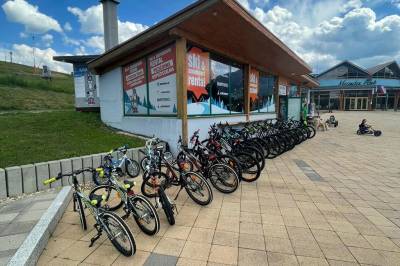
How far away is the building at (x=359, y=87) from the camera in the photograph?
40719mm

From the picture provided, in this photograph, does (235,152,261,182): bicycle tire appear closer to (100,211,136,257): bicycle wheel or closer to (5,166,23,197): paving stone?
(100,211,136,257): bicycle wheel

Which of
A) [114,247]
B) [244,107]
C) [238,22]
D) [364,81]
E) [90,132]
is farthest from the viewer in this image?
[364,81]

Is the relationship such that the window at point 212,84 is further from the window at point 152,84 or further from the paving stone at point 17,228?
the paving stone at point 17,228

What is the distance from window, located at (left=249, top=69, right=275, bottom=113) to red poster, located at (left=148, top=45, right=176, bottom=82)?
4.78 meters

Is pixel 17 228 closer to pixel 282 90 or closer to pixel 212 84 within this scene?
pixel 212 84

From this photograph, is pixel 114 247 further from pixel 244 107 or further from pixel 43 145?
pixel 244 107

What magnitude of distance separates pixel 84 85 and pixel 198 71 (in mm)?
7097

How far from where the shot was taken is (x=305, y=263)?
2.53 metres

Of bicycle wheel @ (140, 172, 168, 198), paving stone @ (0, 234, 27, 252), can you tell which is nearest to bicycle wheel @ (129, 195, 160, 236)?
bicycle wheel @ (140, 172, 168, 198)

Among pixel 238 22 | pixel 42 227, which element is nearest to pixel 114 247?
pixel 42 227

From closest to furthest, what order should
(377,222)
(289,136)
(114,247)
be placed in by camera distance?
(114,247)
(377,222)
(289,136)

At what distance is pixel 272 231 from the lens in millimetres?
3158

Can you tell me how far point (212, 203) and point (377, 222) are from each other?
2418mm

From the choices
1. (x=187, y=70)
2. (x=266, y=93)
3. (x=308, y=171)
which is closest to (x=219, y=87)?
(x=187, y=70)
